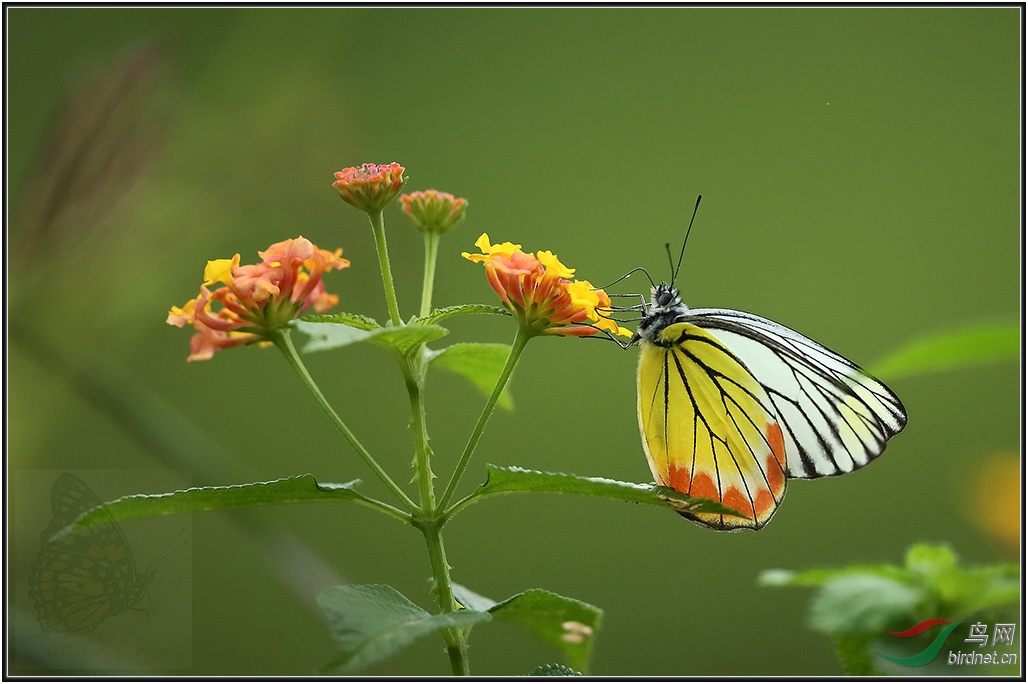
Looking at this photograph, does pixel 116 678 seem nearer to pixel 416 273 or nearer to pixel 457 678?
pixel 457 678

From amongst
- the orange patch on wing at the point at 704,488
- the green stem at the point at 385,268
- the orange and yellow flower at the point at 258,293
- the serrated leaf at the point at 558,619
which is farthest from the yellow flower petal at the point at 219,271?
the orange patch on wing at the point at 704,488

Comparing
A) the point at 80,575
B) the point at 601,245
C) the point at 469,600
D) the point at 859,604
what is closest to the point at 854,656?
the point at 859,604

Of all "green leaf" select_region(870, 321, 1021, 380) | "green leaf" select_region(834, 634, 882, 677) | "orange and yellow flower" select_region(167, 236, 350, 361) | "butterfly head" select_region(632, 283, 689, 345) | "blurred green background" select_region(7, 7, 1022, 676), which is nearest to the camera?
"green leaf" select_region(870, 321, 1021, 380)

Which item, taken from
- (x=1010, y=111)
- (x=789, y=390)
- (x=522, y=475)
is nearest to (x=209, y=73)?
(x=789, y=390)

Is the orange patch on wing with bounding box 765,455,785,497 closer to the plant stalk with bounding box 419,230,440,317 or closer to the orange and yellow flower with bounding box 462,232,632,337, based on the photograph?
the orange and yellow flower with bounding box 462,232,632,337

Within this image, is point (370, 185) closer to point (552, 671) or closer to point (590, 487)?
point (590, 487)

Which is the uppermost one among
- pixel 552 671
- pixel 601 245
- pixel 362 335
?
pixel 601 245

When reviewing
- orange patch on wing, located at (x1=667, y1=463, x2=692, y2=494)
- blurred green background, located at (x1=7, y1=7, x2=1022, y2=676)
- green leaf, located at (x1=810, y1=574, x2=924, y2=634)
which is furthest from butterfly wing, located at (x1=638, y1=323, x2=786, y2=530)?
blurred green background, located at (x1=7, y1=7, x2=1022, y2=676)
